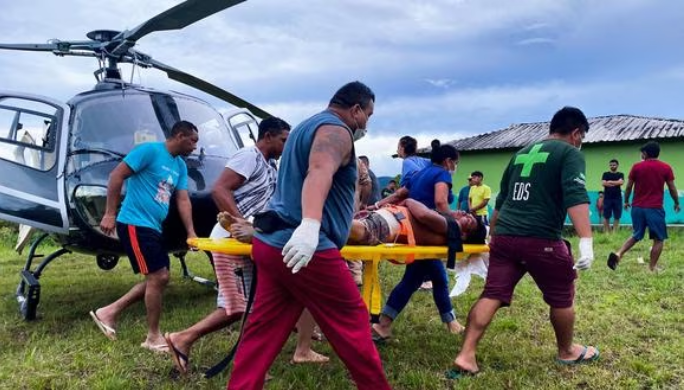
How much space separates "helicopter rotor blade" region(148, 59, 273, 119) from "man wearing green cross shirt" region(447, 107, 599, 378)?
170 inches

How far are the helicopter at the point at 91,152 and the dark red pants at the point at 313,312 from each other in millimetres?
2725

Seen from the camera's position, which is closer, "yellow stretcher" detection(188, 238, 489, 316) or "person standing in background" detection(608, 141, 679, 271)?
"yellow stretcher" detection(188, 238, 489, 316)

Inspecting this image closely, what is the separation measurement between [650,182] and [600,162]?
1179 cm

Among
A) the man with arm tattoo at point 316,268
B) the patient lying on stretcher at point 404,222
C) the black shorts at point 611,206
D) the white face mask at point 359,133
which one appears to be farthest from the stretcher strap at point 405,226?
the black shorts at point 611,206

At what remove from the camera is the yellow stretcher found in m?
3.20

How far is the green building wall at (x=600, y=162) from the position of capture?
55.2ft

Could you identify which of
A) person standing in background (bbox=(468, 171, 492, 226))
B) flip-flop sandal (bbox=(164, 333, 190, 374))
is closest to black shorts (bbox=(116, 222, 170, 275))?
flip-flop sandal (bbox=(164, 333, 190, 374))

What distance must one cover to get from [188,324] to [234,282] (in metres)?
1.70

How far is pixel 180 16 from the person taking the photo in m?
5.21

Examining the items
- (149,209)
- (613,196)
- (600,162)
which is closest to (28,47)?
(149,209)

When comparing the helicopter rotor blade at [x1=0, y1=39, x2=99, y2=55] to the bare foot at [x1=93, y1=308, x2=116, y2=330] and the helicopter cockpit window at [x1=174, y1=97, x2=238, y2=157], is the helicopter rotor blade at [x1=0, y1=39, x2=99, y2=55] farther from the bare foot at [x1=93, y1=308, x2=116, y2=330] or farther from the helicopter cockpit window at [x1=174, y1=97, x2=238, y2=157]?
the bare foot at [x1=93, y1=308, x2=116, y2=330]

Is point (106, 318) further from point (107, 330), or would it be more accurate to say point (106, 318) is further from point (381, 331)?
point (381, 331)

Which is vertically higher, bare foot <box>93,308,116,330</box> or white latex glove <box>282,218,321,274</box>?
white latex glove <box>282,218,321,274</box>

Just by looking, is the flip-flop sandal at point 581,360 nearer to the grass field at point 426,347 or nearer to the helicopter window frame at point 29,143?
the grass field at point 426,347
